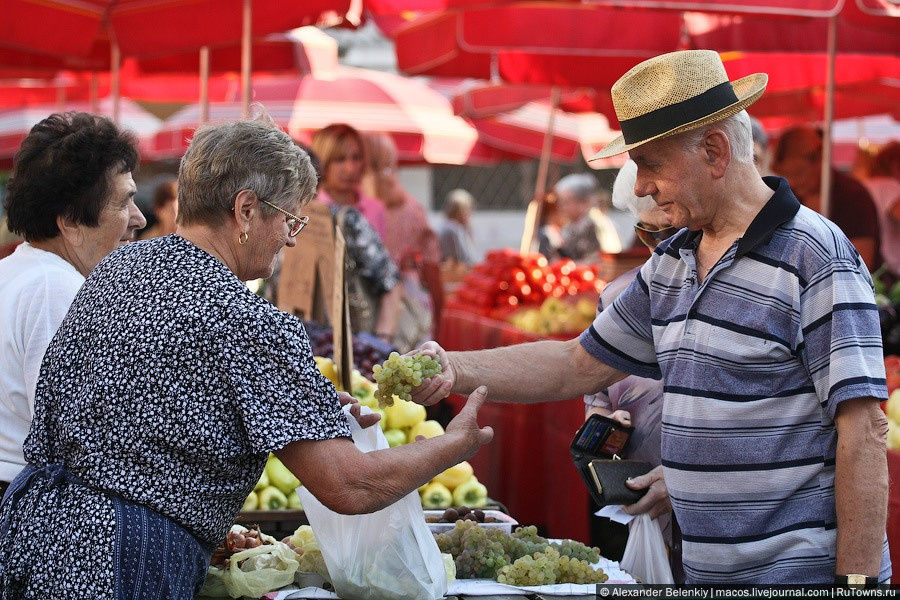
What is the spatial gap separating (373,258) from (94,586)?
137 inches

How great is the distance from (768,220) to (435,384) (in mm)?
882

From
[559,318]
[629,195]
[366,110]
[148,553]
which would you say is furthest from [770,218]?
[366,110]

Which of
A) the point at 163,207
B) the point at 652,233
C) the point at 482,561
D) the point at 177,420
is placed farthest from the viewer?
the point at 163,207

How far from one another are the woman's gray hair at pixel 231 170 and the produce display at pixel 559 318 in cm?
419

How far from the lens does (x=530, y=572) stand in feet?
8.84

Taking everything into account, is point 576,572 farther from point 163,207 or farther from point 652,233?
point 163,207

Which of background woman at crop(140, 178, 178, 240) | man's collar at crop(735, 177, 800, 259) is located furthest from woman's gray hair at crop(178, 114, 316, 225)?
background woman at crop(140, 178, 178, 240)

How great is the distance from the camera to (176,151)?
493 inches

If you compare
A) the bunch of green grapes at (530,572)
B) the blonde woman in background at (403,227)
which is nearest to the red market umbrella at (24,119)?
the blonde woman in background at (403,227)

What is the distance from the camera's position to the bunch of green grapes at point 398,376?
267 centimetres

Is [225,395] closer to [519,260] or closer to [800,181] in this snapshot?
[800,181]

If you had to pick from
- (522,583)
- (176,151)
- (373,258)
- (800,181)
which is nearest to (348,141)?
(373,258)

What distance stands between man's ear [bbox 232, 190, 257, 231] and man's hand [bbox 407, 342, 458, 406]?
625mm

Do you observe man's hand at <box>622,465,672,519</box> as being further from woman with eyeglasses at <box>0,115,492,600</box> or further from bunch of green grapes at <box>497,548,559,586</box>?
woman with eyeglasses at <box>0,115,492,600</box>
